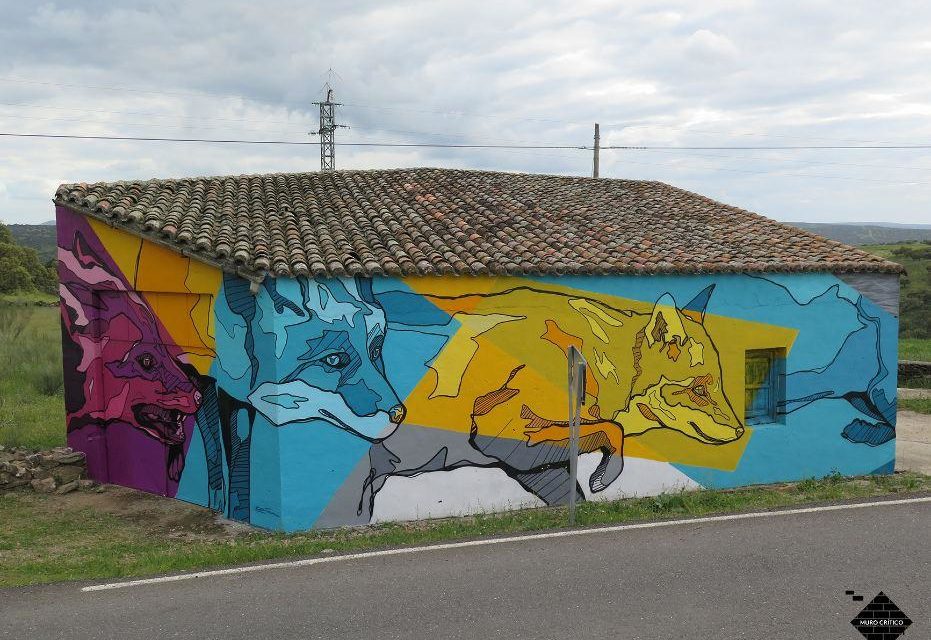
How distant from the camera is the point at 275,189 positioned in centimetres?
1504

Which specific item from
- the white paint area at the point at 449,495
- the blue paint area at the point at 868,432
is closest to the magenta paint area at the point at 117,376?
the white paint area at the point at 449,495

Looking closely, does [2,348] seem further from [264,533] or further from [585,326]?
[585,326]

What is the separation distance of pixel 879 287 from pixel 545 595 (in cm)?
1034

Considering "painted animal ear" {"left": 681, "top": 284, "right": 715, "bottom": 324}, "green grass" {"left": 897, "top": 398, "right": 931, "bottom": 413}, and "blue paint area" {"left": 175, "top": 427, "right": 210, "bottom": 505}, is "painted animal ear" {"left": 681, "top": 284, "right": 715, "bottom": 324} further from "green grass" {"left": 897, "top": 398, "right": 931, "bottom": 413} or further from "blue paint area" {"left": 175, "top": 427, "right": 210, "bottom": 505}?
"green grass" {"left": 897, "top": 398, "right": 931, "bottom": 413}

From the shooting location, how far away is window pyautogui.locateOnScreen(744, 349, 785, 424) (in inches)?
548

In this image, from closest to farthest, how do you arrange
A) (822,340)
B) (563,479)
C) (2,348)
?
(563,479) < (822,340) < (2,348)

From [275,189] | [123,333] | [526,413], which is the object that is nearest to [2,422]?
[123,333]

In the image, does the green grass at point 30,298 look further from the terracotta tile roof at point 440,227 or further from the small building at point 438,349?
the small building at point 438,349

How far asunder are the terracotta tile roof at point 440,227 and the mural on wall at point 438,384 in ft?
0.98

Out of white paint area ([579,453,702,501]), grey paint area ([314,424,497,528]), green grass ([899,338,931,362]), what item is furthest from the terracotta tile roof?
green grass ([899,338,931,362])

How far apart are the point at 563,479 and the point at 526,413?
1.17 m

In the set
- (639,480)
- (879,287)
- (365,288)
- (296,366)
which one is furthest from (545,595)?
(879,287)

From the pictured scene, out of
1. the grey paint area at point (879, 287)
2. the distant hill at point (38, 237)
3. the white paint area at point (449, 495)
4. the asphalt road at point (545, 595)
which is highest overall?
the distant hill at point (38, 237)

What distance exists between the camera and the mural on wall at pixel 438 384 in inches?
432
